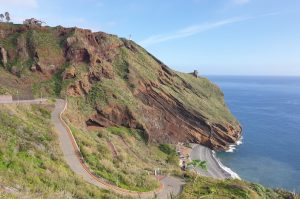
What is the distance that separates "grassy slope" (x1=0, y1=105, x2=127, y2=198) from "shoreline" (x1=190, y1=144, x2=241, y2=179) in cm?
2997

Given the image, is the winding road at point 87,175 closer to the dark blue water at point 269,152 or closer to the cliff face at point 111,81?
the cliff face at point 111,81

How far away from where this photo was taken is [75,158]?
27703 millimetres

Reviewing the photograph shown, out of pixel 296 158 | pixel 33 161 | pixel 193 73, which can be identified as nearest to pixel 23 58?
pixel 33 161

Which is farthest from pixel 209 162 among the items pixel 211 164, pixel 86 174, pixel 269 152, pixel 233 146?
pixel 86 174

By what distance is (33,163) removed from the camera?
22047 millimetres

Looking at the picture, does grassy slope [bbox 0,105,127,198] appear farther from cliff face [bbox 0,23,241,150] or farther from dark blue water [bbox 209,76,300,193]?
dark blue water [bbox 209,76,300,193]

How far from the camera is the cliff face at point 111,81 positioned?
54.0 m

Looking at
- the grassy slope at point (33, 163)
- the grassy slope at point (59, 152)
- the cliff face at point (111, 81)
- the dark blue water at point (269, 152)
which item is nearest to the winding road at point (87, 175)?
the grassy slope at point (59, 152)

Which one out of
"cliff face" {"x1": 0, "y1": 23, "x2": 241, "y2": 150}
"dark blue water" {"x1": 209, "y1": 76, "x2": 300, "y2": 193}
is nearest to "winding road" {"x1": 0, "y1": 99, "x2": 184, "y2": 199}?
"cliff face" {"x1": 0, "y1": 23, "x2": 241, "y2": 150}

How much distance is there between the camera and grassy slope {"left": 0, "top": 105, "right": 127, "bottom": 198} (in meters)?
16.9

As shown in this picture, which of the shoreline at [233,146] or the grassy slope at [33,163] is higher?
the grassy slope at [33,163]

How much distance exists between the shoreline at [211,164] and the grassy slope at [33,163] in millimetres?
29966

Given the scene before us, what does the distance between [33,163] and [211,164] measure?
41430 millimetres

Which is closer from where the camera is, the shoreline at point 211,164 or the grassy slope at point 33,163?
the grassy slope at point 33,163
